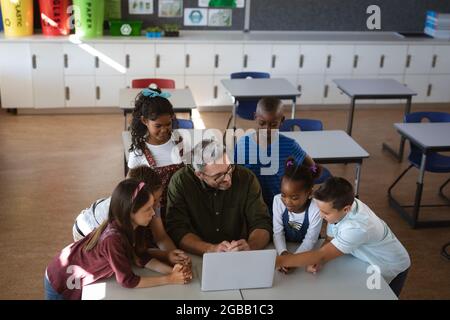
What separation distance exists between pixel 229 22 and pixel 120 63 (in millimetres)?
1401

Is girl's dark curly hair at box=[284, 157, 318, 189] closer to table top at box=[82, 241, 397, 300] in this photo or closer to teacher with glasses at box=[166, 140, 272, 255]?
teacher with glasses at box=[166, 140, 272, 255]

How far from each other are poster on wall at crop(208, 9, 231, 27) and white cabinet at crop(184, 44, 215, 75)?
0.52 meters

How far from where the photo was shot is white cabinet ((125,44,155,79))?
6559mm

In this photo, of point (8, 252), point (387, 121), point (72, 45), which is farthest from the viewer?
point (387, 121)

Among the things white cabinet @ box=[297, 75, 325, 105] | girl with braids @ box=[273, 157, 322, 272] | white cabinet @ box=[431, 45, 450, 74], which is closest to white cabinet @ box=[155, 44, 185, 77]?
white cabinet @ box=[297, 75, 325, 105]

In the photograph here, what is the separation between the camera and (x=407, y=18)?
24.6 feet

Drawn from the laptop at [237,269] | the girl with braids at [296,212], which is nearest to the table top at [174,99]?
the girl with braids at [296,212]

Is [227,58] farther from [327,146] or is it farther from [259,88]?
[327,146]

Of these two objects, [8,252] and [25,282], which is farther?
[8,252]

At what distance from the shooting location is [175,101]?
5129 millimetres

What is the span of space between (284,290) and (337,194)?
430mm

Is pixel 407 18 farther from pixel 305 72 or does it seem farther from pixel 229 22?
pixel 229 22
